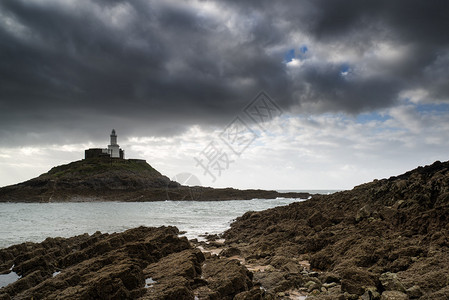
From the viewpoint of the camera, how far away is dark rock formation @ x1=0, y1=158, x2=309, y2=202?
7900 cm

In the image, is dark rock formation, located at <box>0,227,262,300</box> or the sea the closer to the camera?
dark rock formation, located at <box>0,227,262,300</box>

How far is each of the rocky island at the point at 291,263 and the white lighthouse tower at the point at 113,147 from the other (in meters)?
103

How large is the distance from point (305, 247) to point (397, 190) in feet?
17.6

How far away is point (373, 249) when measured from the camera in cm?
838

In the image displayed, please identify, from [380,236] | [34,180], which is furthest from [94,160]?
[380,236]

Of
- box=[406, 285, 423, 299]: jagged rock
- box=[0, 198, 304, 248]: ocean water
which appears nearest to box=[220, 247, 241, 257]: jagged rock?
box=[0, 198, 304, 248]: ocean water

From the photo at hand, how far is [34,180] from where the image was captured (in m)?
85.9

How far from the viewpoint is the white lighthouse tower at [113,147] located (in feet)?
368

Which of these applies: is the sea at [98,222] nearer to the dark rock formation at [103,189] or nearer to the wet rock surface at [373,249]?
the wet rock surface at [373,249]

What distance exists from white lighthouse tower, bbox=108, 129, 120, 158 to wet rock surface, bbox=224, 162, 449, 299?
104682 mm

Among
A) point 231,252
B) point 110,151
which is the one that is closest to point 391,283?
point 231,252

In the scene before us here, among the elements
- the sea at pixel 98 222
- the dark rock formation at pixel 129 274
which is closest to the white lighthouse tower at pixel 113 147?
the sea at pixel 98 222

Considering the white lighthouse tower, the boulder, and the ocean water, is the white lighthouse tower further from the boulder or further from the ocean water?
the boulder

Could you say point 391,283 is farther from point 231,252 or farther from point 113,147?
point 113,147
